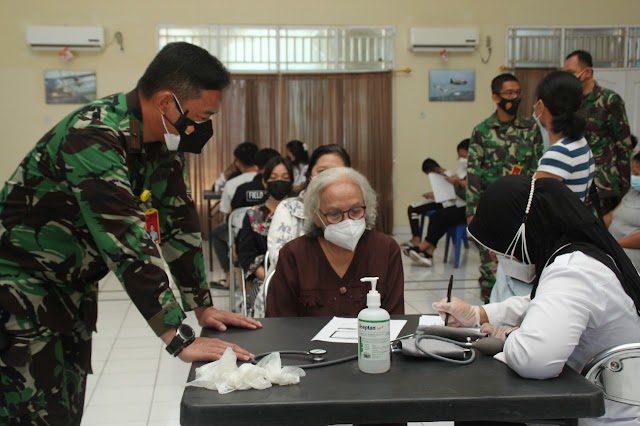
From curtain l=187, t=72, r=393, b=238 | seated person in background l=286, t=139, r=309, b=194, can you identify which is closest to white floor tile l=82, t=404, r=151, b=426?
seated person in background l=286, t=139, r=309, b=194

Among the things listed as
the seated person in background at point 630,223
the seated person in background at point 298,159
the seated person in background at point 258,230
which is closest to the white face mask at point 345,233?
the seated person in background at point 258,230

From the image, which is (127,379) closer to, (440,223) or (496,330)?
(496,330)

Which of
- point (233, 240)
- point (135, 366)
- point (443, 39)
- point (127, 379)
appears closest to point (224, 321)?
point (127, 379)

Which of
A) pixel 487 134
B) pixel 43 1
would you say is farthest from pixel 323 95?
pixel 487 134

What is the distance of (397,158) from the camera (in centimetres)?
998

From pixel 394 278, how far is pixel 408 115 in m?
7.58

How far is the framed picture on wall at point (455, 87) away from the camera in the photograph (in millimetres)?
9859

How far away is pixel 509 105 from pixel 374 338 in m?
3.34

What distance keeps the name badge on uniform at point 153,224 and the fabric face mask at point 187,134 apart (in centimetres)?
21

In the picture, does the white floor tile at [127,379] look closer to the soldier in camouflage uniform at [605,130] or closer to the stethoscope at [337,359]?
the stethoscope at [337,359]

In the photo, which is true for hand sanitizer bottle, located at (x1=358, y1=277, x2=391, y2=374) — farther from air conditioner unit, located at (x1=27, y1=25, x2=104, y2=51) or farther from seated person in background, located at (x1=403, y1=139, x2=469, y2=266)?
air conditioner unit, located at (x1=27, y1=25, x2=104, y2=51)

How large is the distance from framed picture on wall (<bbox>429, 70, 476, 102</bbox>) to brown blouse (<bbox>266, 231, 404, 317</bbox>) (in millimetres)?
7652

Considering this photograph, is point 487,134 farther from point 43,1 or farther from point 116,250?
point 43,1

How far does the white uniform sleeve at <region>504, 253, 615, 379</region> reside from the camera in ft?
5.09
